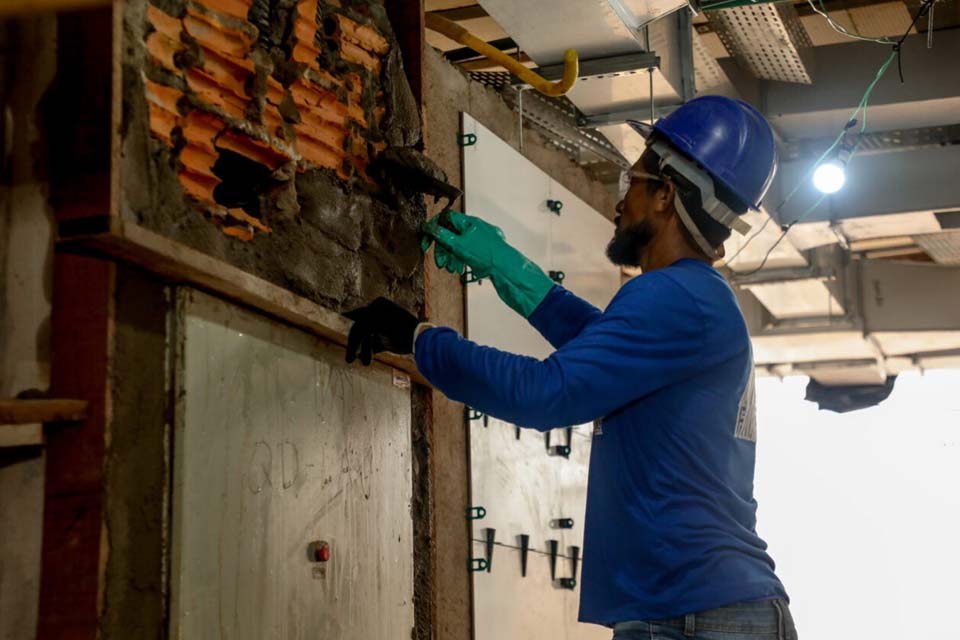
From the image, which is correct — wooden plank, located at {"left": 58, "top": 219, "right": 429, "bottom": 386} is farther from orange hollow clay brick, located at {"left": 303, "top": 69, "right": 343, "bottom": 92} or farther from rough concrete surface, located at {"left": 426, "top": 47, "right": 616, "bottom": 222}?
rough concrete surface, located at {"left": 426, "top": 47, "right": 616, "bottom": 222}

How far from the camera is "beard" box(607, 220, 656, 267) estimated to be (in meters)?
2.25

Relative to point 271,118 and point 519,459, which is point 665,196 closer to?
point 271,118

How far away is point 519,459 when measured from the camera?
3.22m

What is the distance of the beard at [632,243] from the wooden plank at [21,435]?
112cm

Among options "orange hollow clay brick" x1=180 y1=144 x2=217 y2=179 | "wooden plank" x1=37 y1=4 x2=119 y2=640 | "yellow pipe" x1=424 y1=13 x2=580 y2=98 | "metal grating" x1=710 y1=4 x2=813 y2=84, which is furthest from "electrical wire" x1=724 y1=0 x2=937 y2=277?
"wooden plank" x1=37 y1=4 x2=119 y2=640

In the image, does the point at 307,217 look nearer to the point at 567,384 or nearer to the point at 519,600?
the point at 567,384

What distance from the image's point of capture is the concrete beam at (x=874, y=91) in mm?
3826

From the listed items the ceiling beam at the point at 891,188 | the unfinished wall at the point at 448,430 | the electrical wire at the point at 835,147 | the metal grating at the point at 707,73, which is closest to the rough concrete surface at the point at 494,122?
the unfinished wall at the point at 448,430

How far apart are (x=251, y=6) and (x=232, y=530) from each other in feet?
2.97

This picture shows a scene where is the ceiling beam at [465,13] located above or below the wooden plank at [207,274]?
above

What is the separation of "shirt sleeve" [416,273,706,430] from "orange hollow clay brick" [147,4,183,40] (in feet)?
2.07

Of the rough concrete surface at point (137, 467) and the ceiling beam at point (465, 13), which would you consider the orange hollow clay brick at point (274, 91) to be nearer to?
the rough concrete surface at point (137, 467)

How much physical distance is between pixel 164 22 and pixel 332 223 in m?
0.55

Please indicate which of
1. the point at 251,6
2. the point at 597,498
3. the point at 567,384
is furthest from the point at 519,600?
the point at 251,6
